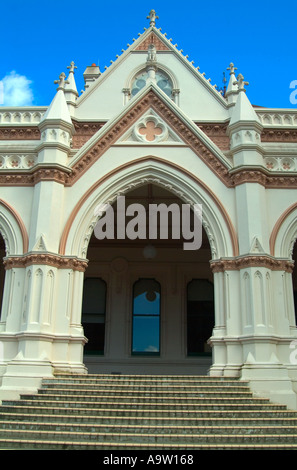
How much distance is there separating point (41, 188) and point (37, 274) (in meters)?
2.46

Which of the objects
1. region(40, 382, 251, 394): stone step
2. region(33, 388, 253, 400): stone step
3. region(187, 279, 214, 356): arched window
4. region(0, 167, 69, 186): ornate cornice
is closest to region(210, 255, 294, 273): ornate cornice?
region(40, 382, 251, 394): stone step

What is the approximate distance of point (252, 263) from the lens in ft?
40.3

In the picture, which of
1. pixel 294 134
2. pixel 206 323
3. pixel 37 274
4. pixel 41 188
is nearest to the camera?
pixel 37 274

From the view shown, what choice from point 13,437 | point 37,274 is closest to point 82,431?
point 13,437

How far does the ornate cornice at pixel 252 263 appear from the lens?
40.3ft

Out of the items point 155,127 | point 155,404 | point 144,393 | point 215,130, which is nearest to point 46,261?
point 144,393

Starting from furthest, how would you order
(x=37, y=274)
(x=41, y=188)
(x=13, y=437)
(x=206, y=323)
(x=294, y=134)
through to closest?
(x=206, y=323) < (x=294, y=134) < (x=41, y=188) < (x=37, y=274) < (x=13, y=437)

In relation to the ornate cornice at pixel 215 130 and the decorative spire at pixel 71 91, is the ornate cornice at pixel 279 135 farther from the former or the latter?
the decorative spire at pixel 71 91

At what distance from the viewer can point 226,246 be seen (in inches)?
507

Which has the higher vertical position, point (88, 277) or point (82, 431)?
point (88, 277)

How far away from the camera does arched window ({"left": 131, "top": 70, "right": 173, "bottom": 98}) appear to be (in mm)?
17141

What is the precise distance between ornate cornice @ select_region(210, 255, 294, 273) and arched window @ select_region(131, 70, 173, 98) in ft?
23.9

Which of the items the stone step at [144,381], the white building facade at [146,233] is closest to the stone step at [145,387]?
the stone step at [144,381]

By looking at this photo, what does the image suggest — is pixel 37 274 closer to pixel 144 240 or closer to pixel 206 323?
pixel 144 240
